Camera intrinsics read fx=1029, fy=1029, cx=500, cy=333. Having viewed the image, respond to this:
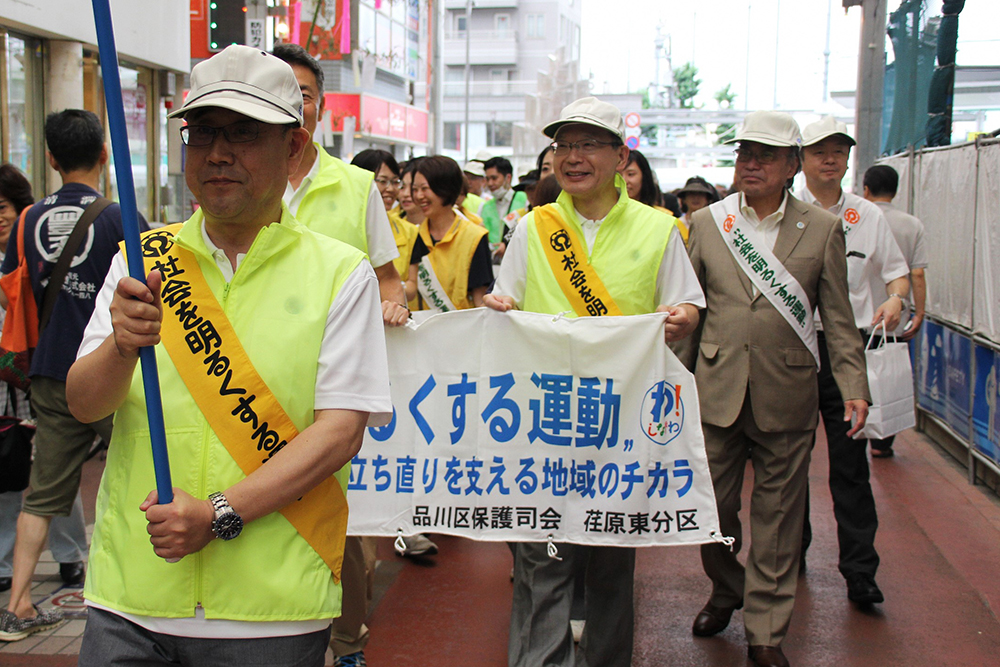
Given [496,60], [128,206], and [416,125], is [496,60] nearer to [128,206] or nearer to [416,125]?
[416,125]

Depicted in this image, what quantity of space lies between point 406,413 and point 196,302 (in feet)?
6.95

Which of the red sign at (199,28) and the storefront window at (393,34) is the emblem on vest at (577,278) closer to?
the red sign at (199,28)

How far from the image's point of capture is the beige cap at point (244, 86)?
2.16m

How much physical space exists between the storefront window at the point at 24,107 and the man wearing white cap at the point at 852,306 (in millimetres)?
7314

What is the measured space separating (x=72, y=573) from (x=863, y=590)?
4.00 meters

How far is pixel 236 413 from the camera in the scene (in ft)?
7.22

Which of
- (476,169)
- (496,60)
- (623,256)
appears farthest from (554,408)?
(496,60)

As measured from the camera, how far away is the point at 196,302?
2260 millimetres

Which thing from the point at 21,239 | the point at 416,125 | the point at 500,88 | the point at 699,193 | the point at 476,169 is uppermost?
the point at 500,88

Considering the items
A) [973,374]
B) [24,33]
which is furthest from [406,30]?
[973,374]

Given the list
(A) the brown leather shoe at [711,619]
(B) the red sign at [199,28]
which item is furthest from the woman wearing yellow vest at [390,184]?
(B) the red sign at [199,28]

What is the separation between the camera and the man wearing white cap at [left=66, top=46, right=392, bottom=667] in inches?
85.4

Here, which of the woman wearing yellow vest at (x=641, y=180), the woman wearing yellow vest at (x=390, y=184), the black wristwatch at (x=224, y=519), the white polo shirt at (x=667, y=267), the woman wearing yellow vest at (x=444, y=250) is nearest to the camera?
the black wristwatch at (x=224, y=519)

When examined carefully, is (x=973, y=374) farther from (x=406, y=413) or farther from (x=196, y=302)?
(x=196, y=302)
